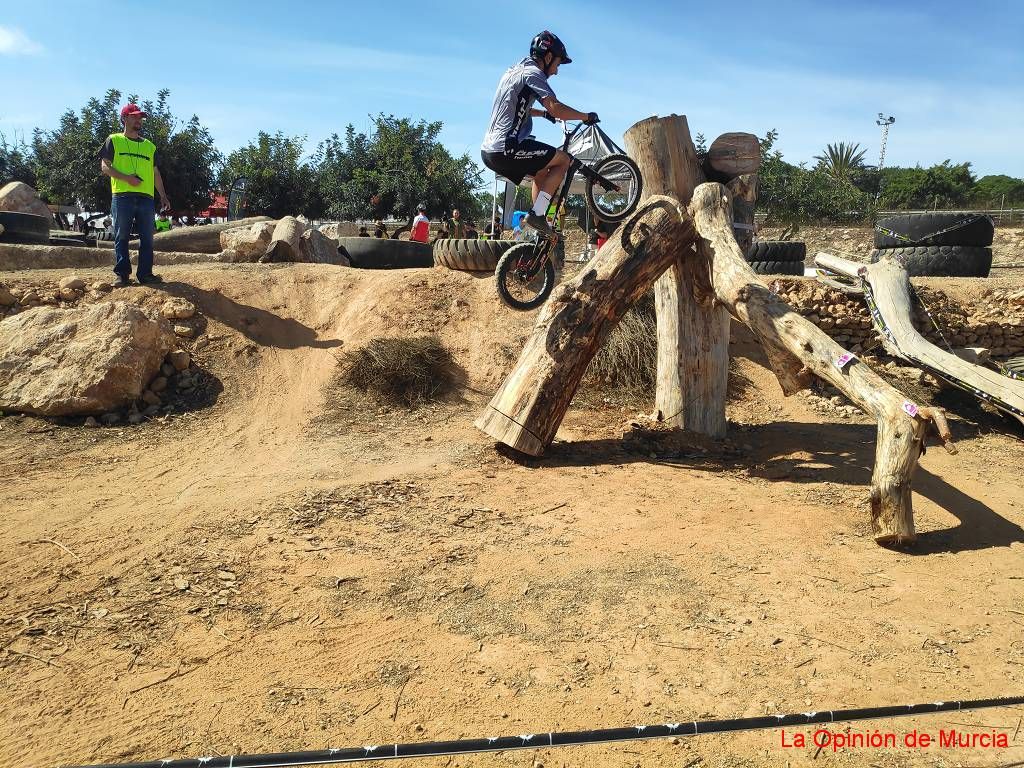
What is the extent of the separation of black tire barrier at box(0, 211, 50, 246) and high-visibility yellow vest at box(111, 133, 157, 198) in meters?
4.64

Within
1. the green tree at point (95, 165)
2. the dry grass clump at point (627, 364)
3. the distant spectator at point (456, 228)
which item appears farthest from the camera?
the green tree at point (95, 165)

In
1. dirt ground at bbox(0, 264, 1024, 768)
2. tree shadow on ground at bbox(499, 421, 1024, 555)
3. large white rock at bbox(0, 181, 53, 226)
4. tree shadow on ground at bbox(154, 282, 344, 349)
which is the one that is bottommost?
dirt ground at bbox(0, 264, 1024, 768)

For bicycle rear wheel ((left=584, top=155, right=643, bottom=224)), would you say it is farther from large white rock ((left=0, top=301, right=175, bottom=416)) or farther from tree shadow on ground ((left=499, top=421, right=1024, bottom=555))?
large white rock ((left=0, top=301, right=175, bottom=416))

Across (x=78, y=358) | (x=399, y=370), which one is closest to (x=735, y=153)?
(x=399, y=370)

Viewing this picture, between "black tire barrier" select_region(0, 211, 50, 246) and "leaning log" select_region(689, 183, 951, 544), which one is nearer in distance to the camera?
"leaning log" select_region(689, 183, 951, 544)

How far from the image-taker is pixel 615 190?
6727 millimetres

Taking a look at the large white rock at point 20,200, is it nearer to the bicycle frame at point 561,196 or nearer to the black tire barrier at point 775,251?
the bicycle frame at point 561,196

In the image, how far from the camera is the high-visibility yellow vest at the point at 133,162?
7887mm

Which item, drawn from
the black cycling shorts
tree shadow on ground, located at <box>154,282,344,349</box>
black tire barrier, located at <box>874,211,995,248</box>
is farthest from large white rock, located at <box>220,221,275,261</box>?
black tire barrier, located at <box>874,211,995,248</box>

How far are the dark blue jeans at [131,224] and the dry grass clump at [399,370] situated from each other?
281 cm

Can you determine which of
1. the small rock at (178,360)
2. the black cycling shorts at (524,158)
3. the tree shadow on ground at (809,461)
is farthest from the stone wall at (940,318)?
the small rock at (178,360)

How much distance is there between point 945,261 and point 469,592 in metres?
9.81

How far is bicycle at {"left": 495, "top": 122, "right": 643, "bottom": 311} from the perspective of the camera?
6.57m

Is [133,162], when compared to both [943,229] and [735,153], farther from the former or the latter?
[943,229]
